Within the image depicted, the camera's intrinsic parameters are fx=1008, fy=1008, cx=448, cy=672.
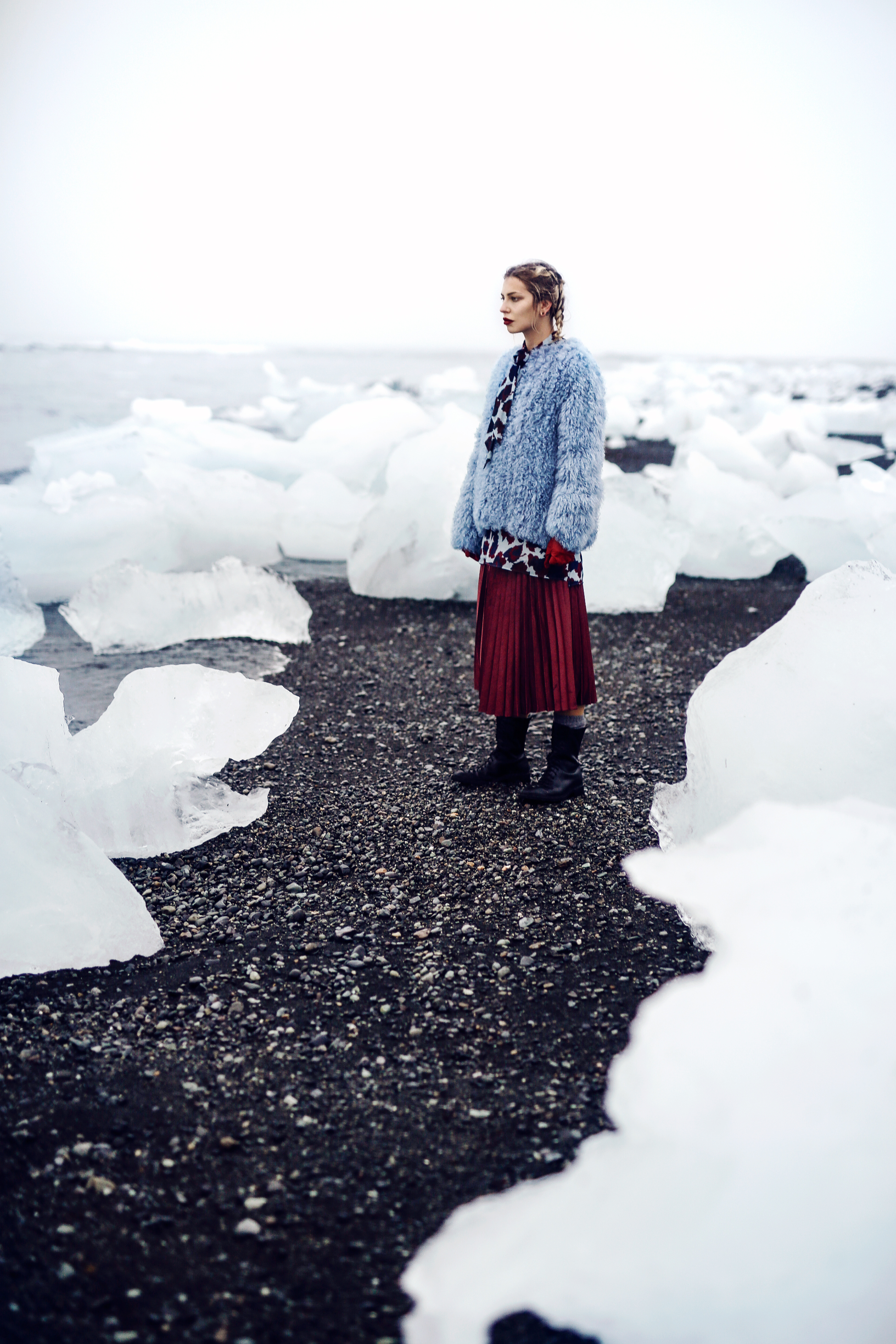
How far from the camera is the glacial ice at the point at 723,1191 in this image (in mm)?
1366

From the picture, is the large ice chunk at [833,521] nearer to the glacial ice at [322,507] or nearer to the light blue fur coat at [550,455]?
the glacial ice at [322,507]

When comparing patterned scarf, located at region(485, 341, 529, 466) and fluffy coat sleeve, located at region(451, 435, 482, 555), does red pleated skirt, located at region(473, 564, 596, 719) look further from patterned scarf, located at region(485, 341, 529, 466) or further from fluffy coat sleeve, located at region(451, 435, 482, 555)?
patterned scarf, located at region(485, 341, 529, 466)

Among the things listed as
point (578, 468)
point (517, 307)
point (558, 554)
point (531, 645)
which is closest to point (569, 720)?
point (531, 645)

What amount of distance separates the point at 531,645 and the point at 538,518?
380 millimetres

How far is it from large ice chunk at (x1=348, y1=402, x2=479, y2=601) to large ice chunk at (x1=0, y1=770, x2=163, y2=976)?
3504 mm

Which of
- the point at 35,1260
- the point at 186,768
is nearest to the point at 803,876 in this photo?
the point at 35,1260

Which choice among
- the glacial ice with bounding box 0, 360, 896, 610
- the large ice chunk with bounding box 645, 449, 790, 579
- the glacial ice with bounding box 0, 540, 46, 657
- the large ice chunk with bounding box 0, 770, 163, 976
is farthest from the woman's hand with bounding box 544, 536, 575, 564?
the large ice chunk with bounding box 645, 449, 790, 579

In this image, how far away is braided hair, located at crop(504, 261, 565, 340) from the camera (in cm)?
283

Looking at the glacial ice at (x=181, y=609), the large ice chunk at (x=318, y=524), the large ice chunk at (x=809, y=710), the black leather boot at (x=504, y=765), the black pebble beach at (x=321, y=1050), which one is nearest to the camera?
the black pebble beach at (x=321, y=1050)

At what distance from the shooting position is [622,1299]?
1.38m

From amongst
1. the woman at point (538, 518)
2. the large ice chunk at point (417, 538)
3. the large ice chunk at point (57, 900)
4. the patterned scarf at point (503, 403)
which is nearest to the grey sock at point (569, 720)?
the woman at point (538, 518)

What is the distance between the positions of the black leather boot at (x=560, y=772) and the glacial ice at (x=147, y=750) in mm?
813

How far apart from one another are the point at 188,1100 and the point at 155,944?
55 centimetres

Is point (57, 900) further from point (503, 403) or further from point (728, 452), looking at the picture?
point (728, 452)
